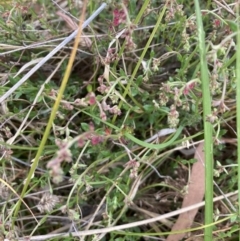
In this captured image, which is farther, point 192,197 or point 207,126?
point 192,197

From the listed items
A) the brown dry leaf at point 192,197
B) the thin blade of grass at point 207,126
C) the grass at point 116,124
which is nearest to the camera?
the thin blade of grass at point 207,126

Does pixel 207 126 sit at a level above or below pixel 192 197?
above

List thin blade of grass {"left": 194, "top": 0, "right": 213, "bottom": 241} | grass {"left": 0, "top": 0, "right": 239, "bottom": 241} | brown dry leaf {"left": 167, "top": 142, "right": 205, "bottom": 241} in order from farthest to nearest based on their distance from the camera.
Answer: brown dry leaf {"left": 167, "top": 142, "right": 205, "bottom": 241}, grass {"left": 0, "top": 0, "right": 239, "bottom": 241}, thin blade of grass {"left": 194, "top": 0, "right": 213, "bottom": 241}

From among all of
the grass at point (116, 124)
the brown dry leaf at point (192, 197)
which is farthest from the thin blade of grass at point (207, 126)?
the brown dry leaf at point (192, 197)

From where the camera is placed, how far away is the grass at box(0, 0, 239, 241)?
97 cm

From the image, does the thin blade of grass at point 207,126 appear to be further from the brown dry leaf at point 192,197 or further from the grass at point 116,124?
the brown dry leaf at point 192,197

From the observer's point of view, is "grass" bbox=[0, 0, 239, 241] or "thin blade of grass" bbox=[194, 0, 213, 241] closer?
"thin blade of grass" bbox=[194, 0, 213, 241]

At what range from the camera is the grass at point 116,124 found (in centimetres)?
97

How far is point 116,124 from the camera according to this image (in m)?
1.10

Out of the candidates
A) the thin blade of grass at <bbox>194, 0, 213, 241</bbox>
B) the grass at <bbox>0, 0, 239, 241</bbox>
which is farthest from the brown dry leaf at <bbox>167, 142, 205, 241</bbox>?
the thin blade of grass at <bbox>194, 0, 213, 241</bbox>

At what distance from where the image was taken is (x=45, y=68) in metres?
1.24

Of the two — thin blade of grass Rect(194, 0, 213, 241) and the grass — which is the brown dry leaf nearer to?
the grass

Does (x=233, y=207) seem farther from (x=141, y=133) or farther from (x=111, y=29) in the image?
(x=111, y=29)

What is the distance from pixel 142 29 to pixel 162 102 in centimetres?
27
